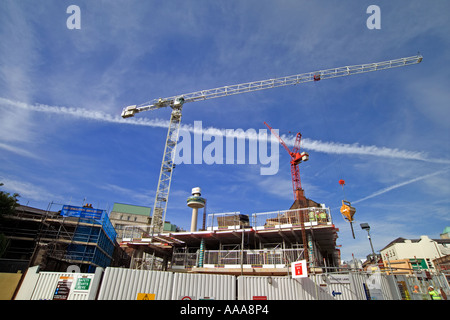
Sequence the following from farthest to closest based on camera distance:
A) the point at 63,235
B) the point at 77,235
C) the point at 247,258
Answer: the point at 63,235 < the point at 77,235 < the point at 247,258

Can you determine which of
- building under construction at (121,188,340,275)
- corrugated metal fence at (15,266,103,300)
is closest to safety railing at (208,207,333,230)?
building under construction at (121,188,340,275)

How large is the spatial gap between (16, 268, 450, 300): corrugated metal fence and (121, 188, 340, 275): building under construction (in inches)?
283

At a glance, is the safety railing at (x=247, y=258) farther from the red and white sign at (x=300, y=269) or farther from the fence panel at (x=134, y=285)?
the fence panel at (x=134, y=285)

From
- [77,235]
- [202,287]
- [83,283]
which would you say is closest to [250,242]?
[202,287]

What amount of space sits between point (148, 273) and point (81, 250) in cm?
2459

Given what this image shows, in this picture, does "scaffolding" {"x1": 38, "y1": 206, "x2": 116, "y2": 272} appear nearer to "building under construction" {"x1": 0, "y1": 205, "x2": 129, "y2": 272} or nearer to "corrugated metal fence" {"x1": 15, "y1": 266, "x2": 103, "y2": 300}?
"building under construction" {"x1": 0, "y1": 205, "x2": 129, "y2": 272}

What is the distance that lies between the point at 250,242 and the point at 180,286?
53.7ft

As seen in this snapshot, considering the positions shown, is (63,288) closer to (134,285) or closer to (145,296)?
(134,285)

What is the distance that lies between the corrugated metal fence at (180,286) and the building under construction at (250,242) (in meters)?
7.20

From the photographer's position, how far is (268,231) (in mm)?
24141

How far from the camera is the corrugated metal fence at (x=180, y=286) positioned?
11.9 meters

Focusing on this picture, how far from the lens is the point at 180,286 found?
40.1 ft

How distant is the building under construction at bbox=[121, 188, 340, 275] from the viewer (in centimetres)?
2258
